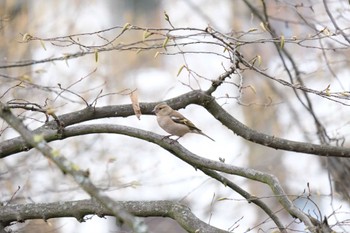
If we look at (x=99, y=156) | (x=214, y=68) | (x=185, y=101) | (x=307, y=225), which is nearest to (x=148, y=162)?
(x=99, y=156)

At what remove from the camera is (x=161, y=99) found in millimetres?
→ 7605

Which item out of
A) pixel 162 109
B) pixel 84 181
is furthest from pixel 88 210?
pixel 84 181

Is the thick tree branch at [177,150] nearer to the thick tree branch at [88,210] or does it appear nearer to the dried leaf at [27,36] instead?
the thick tree branch at [88,210]

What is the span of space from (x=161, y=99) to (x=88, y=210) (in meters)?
2.51

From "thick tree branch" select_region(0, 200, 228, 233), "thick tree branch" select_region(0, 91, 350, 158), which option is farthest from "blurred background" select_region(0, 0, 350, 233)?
"thick tree branch" select_region(0, 200, 228, 233)

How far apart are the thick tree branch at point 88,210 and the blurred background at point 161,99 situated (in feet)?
5.87

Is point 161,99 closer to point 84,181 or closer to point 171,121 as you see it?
point 171,121

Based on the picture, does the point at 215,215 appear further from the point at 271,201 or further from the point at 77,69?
the point at 77,69

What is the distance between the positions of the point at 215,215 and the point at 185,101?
6182 mm

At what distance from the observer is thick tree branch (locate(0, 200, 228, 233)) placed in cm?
512

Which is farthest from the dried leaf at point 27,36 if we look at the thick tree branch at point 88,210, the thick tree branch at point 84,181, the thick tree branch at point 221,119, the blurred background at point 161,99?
the blurred background at point 161,99

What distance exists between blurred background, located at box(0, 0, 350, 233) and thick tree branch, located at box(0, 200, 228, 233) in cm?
179

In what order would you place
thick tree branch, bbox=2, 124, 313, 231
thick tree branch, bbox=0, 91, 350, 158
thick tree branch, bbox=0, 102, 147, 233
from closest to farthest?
thick tree branch, bbox=0, 102, 147, 233, thick tree branch, bbox=2, 124, 313, 231, thick tree branch, bbox=0, 91, 350, 158

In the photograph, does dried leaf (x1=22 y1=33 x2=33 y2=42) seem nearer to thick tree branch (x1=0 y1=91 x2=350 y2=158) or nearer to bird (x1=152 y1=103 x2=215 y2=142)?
thick tree branch (x1=0 y1=91 x2=350 y2=158)
